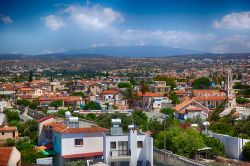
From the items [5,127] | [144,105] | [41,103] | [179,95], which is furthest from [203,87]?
[5,127]

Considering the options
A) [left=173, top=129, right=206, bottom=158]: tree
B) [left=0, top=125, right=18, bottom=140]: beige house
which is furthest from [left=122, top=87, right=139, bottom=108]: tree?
[left=173, top=129, right=206, bottom=158]: tree

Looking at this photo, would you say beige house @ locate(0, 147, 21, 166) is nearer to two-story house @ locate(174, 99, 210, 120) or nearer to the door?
the door

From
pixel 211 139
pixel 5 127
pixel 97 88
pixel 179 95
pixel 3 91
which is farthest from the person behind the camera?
pixel 97 88

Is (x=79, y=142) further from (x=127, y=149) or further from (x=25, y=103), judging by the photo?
(x=25, y=103)

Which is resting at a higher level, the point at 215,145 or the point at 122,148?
the point at 122,148

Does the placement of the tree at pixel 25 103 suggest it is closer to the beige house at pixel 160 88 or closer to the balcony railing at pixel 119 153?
the beige house at pixel 160 88

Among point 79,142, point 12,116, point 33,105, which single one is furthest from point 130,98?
point 79,142

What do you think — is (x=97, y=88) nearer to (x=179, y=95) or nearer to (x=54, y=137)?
(x=179, y=95)
